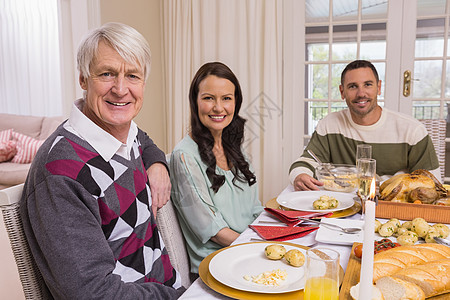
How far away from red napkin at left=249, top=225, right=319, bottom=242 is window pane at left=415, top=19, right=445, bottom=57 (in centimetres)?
279

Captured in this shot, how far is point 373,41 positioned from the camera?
3.46 metres

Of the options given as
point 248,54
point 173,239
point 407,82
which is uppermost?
point 248,54

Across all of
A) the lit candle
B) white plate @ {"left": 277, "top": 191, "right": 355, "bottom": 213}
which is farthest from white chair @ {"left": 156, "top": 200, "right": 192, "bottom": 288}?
the lit candle

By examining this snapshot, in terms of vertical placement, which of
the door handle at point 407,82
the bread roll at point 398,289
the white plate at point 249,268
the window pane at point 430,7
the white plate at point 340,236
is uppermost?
the window pane at point 430,7

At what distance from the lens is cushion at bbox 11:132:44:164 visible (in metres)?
4.38

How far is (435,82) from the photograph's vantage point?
11.1ft

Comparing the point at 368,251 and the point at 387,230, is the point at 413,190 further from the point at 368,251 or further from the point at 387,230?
the point at 368,251

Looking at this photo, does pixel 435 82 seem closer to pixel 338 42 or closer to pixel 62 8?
pixel 338 42

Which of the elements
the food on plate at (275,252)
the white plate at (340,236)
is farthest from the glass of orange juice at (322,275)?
the white plate at (340,236)

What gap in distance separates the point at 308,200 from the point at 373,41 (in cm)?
242

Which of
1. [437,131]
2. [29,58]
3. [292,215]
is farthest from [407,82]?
[29,58]

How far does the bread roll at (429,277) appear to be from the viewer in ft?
2.54

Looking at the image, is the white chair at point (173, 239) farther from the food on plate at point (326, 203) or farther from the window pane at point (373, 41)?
the window pane at point (373, 41)

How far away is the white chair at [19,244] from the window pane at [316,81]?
311cm
